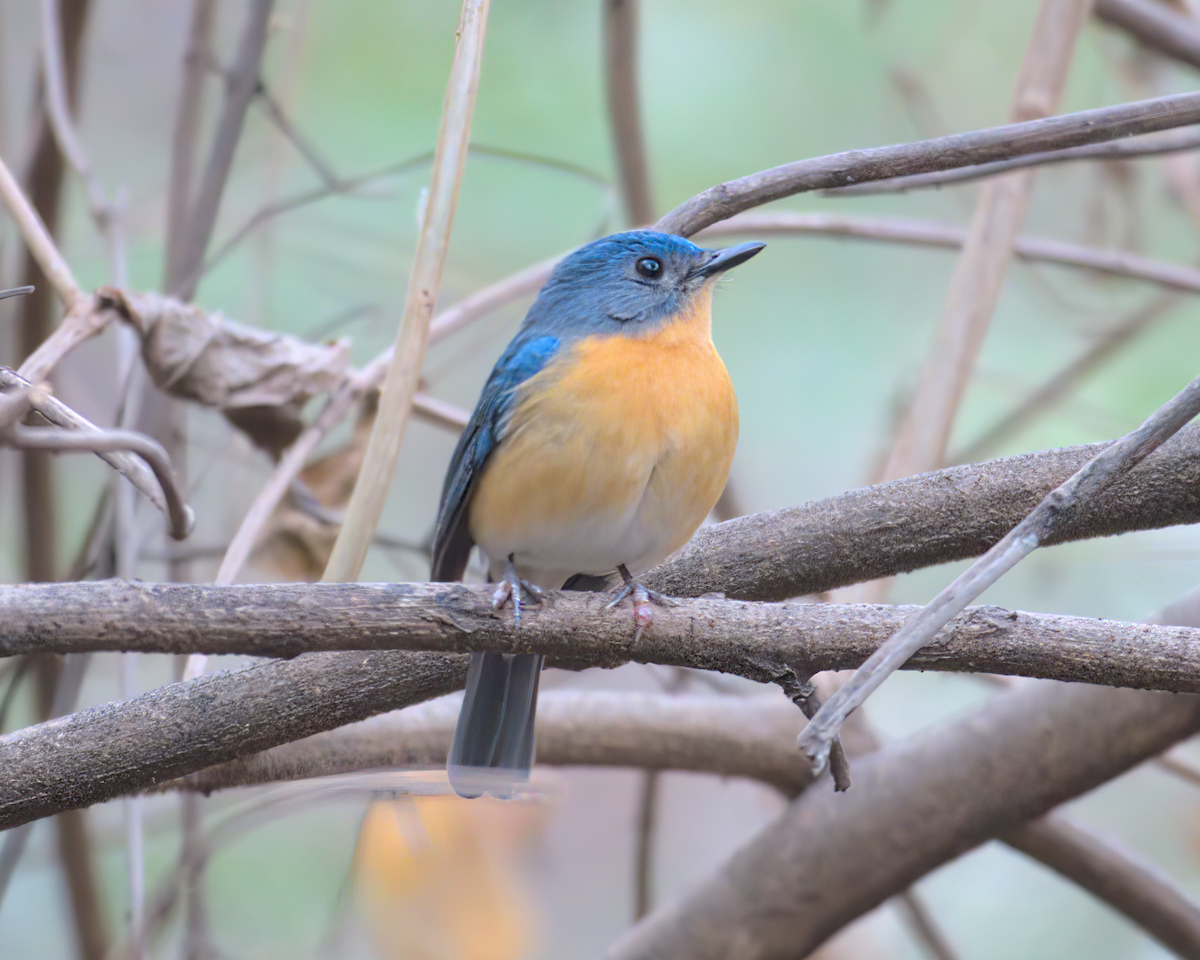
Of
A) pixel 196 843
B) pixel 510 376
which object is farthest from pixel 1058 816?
pixel 196 843

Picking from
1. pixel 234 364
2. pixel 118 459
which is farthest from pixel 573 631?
pixel 234 364

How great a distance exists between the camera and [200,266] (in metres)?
3.07

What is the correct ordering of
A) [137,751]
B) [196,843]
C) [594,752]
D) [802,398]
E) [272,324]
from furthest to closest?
[802,398] → [272,324] → [594,752] → [196,843] → [137,751]

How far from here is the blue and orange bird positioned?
212 centimetres

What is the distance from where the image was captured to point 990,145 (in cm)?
192

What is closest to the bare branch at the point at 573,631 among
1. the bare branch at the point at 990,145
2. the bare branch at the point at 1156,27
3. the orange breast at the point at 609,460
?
the orange breast at the point at 609,460

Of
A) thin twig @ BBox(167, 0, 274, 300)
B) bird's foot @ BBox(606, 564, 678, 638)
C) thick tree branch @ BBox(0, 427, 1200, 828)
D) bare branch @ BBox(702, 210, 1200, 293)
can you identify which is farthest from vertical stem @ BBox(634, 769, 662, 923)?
thin twig @ BBox(167, 0, 274, 300)

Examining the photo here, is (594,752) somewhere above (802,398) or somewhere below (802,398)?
below

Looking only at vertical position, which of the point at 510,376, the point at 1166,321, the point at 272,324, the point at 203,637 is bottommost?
the point at 203,637

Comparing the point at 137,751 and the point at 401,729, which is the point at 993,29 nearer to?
the point at 401,729

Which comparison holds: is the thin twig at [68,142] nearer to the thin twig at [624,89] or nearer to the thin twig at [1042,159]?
the thin twig at [624,89]

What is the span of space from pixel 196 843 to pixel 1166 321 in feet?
14.0

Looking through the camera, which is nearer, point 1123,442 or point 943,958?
point 1123,442

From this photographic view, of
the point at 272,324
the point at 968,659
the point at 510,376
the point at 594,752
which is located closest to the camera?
the point at 968,659
